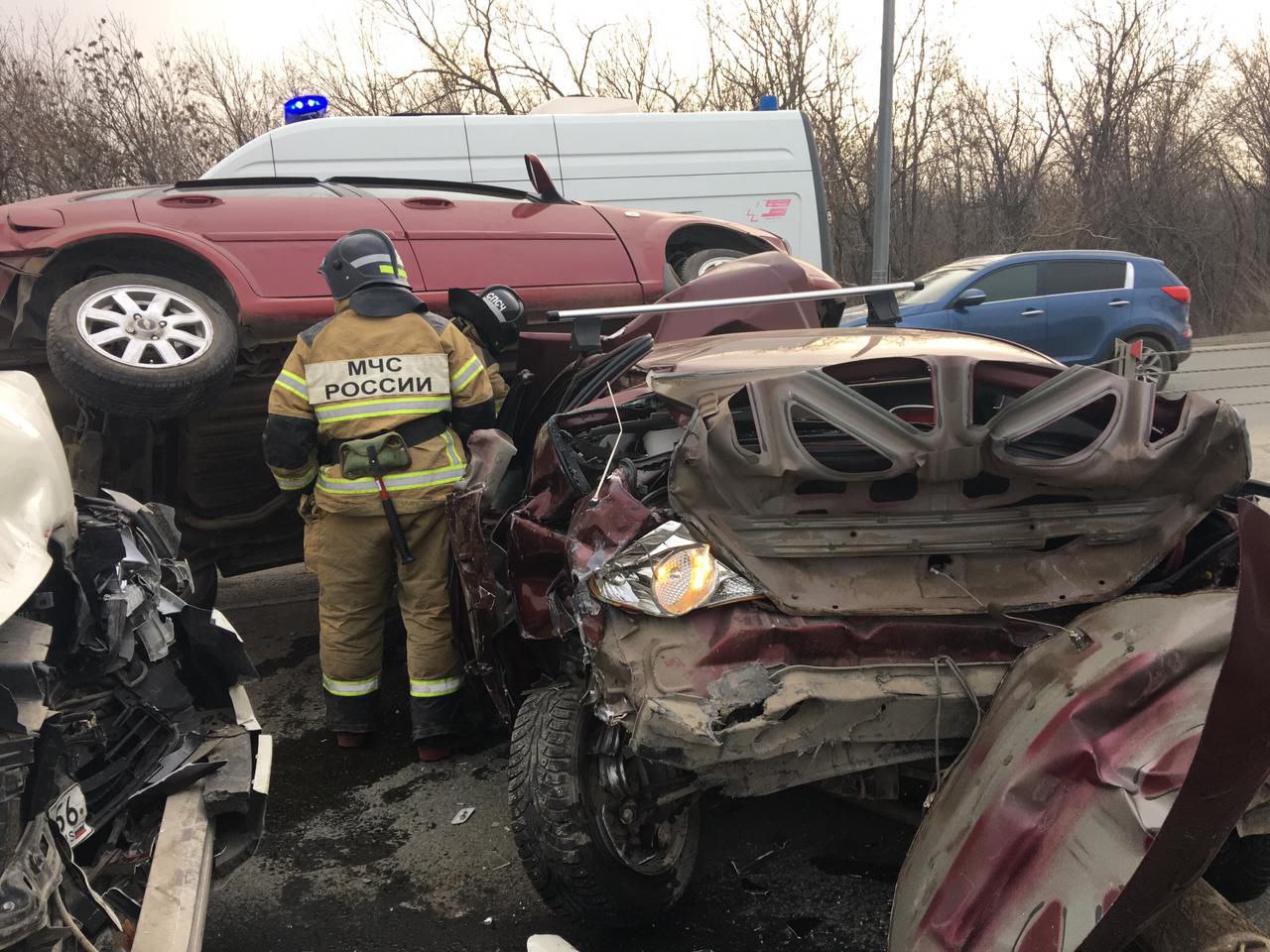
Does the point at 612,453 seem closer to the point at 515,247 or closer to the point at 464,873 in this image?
the point at 464,873

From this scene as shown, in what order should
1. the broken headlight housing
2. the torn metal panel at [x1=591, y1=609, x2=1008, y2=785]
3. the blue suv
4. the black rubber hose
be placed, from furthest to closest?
1. the blue suv
2. the black rubber hose
3. the broken headlight housing
4. the torn metal panel at [x1=591, y1=609, x2=1008, y2=785]

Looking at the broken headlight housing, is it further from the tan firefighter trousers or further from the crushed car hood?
the tan firefighter trousers

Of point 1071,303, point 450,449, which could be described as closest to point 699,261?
point 450,449

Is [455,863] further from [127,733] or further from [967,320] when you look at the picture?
[967,320]

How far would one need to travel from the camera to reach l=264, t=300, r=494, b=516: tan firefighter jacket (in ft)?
11.7

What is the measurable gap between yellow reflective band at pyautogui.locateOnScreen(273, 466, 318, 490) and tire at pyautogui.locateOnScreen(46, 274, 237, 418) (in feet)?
1.56

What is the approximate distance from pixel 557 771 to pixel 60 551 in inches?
46.8

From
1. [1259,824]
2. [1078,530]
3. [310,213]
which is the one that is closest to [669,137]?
[310,213]

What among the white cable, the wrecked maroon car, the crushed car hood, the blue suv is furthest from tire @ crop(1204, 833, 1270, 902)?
the blue suv

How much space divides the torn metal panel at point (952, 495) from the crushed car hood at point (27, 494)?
4.19 ft

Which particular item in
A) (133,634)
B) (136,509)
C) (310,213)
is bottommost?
(133,634)

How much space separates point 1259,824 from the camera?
4.87 feet

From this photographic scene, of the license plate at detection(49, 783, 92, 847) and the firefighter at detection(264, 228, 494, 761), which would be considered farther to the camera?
the firefighter at detection(264, 228, 494, 761)

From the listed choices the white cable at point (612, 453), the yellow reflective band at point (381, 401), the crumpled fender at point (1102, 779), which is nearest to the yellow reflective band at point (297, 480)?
the yellow reflective band at point (381, 401)
